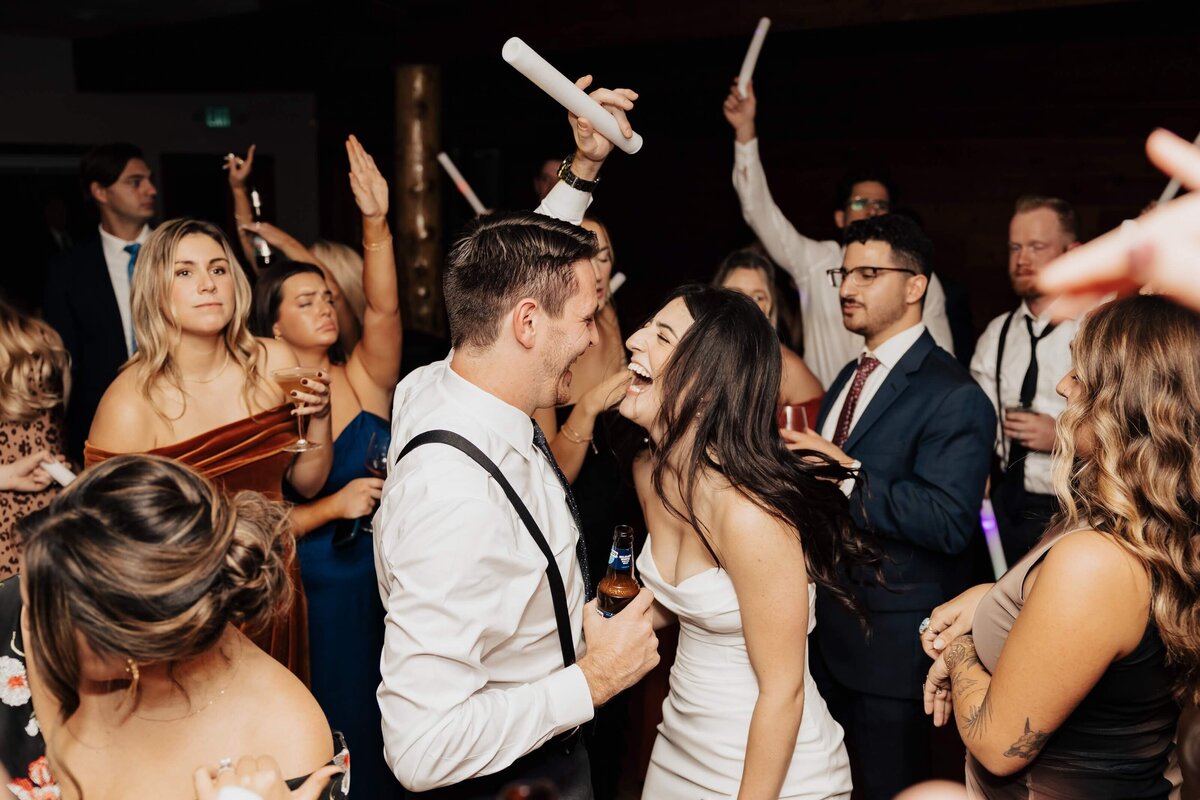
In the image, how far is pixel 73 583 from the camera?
1128mm

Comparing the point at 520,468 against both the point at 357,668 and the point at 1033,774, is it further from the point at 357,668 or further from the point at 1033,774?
the point at 357,668

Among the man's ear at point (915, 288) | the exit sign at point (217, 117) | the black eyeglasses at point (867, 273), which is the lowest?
the man's ear at point (915, 288)

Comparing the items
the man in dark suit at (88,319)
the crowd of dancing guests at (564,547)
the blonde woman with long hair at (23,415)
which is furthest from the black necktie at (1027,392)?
the man in dark suit at (88,319)

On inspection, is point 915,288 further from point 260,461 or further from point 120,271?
point 120,271

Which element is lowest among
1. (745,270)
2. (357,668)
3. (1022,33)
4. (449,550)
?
(357,668)

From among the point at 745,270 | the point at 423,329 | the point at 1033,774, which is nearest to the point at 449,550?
the point at 1033,774

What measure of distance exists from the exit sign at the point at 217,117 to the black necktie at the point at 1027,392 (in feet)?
26.1

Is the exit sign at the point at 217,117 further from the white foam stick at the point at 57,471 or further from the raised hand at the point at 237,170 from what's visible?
the white foam stick at the point at 57,471

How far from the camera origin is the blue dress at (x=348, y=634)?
2.59 metres

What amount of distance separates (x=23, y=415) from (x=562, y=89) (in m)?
1.83

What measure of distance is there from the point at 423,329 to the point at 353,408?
2.59 metres

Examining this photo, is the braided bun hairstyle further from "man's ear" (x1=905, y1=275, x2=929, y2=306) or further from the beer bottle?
"man's ear" (x1=905, y1=275, x2=929, y2=306)

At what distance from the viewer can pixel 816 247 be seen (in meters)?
4.07

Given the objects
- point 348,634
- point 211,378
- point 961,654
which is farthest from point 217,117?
point 961,654
